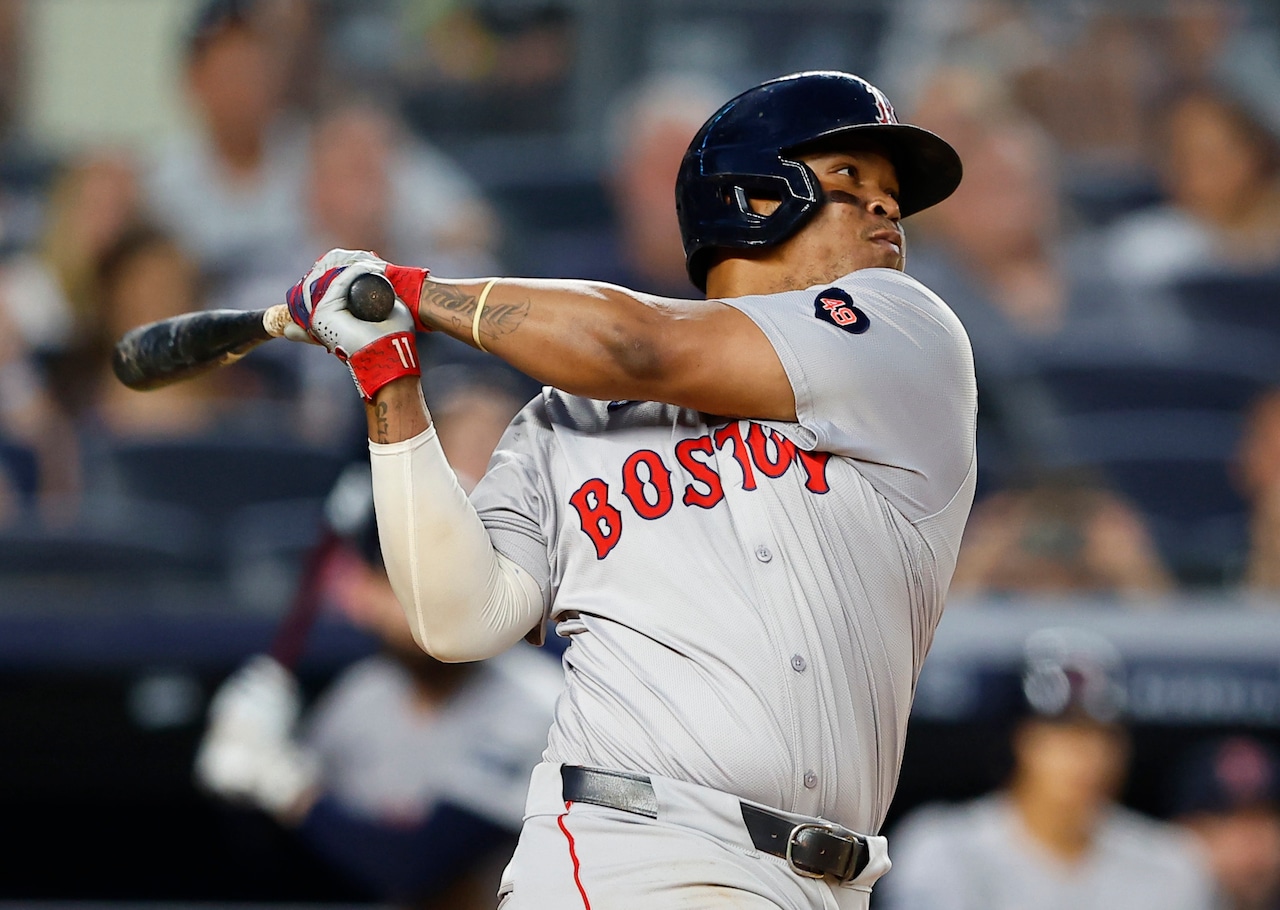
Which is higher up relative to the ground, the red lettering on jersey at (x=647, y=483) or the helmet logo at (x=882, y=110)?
the helmet logo at (x=882, y=110)

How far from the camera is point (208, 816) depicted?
490 centimetres

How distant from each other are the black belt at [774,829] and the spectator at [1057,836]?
2444 mm

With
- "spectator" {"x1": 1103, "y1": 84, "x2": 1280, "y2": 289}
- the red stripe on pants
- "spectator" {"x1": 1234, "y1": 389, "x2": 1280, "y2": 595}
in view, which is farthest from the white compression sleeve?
"spectator" {"x1": 1103, "y1": 84, "x2": 1280, "y2": 289}

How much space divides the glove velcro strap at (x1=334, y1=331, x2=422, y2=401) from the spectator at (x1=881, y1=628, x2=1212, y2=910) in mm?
2725

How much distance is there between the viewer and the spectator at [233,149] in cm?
577

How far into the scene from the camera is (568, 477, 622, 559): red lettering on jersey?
1919 mm

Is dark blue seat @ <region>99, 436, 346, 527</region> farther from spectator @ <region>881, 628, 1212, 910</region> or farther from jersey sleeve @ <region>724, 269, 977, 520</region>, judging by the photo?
jersey sleeve @ <region>724, 269, 977, 520</region>

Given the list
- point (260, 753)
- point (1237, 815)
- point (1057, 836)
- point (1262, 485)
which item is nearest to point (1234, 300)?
point (1262, 485)

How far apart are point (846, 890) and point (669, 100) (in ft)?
13.5

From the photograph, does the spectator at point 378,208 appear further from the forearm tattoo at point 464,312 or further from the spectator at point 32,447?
the forearm tattoo at point 464,312

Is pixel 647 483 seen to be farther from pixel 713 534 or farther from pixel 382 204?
pixel 382 204

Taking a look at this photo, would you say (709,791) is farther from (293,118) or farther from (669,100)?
(293,118)

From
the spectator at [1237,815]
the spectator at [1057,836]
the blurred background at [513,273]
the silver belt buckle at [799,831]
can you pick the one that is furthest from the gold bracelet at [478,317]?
the spectator at [1237,815]

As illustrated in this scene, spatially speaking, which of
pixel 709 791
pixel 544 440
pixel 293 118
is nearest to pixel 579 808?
pixel 709 791
